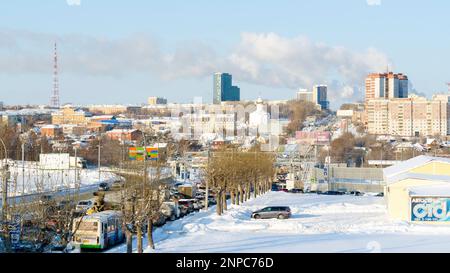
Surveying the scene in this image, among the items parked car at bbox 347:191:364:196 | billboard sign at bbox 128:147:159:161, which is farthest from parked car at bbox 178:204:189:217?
parked car at bbox 347:191:364:196

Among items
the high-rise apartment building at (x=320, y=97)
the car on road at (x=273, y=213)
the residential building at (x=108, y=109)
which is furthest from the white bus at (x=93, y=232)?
the high-rise apartment building at (x=320, y=97)

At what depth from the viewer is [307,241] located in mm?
6500

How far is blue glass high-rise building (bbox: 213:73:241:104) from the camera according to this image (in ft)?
105

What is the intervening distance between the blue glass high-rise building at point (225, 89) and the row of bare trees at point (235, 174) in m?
13.0

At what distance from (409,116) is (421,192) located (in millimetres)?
48773

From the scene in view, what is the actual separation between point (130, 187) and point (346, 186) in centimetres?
1485

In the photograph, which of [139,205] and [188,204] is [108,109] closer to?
[188,204]

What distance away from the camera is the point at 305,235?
733 centimetres

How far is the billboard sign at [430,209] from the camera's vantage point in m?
9.16

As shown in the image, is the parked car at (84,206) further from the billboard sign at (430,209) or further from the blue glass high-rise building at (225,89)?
the blue glass high-rise building at (225,89)

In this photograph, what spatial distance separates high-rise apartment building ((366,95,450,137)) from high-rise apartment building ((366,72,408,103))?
2.67 meters

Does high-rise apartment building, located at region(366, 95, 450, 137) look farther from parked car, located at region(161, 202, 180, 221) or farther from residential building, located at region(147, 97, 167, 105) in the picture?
parked car, located at region(161, 202, 180, 221)
